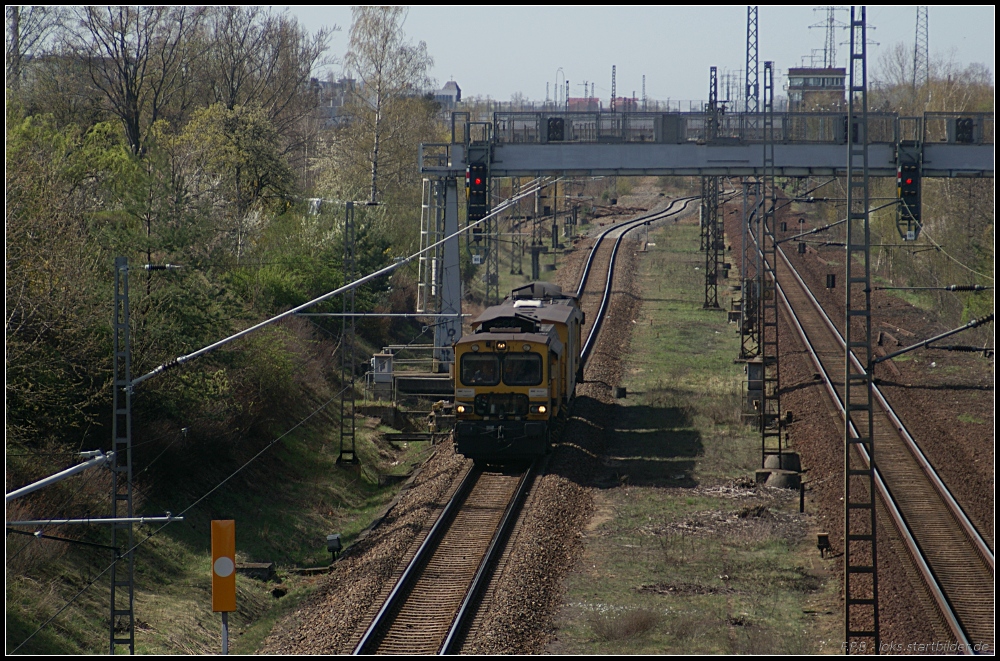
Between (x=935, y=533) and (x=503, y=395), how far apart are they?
27.8ft

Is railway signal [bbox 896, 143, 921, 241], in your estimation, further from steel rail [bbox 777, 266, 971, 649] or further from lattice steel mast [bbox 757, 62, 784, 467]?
steel rail [bbox 777, 266, 971, 649]

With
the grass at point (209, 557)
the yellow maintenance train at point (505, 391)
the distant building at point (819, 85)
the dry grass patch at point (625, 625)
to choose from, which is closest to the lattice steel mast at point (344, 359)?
the grass at point (209, 557)

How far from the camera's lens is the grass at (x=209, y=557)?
545 inches

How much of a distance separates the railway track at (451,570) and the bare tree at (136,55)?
22.8 metres

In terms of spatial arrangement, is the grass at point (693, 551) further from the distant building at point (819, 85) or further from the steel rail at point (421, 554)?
the distant building at point (819, 85)

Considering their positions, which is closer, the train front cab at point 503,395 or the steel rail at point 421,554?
the steel rail at point 421,554

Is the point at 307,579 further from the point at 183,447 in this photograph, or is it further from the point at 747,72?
the point at 747,72

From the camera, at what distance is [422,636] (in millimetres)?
13484

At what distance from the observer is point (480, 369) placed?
839 inches

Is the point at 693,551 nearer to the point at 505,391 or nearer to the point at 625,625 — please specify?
the point at 625,625

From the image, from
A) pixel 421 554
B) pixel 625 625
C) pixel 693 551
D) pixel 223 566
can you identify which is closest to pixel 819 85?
→ pixel 693 551

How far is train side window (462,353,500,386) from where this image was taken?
21.2 metres

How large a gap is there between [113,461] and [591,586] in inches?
282

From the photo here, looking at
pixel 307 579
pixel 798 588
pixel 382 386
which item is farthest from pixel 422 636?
pixel 382 386
